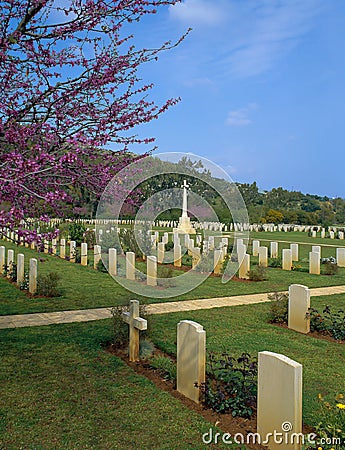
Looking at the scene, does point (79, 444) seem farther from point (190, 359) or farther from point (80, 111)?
point (80, 111)

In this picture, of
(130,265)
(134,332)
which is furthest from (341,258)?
(134,332)

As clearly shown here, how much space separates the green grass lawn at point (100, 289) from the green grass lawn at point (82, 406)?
2.48 m

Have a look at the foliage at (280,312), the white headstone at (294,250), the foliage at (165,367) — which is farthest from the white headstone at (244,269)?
the foliage at (165,367)

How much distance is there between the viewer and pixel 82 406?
4984 millimetres

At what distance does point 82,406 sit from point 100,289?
7.86m

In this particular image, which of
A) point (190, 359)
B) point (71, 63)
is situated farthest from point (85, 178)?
point (190, 359)

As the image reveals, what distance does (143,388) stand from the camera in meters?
5.54

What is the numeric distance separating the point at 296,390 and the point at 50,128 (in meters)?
3.66

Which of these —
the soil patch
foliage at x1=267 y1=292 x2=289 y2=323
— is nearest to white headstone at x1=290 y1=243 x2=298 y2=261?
foliage at x1=267 y1=292 x2=289 y2=323

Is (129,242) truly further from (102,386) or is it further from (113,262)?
(102,386)

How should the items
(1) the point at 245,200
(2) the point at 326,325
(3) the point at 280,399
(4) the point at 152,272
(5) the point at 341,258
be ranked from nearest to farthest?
(3) the point at 280,399, (2) the point at 326,325, (4) the point at 152,272, (5) the point at 341,258, (1) the point at 245,200

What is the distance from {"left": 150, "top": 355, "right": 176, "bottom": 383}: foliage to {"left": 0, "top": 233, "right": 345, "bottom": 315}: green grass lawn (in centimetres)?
257

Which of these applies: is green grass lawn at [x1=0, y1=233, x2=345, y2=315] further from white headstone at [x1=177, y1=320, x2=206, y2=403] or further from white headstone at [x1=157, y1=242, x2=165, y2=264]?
white headstone at [x1=177, y1=320, x2=206, y2=403]

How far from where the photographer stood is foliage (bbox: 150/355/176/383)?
230 inches
